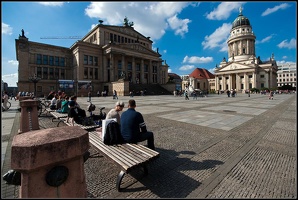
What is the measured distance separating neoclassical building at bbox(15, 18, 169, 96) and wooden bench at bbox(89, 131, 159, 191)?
35721mm

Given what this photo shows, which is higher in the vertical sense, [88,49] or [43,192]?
[88,49]

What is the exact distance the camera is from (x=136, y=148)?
3635 millimetres

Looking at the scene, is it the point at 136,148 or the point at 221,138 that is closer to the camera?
the point at 136,148

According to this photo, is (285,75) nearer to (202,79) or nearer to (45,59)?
(202,79)

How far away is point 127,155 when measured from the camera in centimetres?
331

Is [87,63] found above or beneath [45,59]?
beneath

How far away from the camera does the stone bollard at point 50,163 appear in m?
1.83

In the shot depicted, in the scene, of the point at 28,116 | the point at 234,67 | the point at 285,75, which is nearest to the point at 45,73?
the point at 28,116

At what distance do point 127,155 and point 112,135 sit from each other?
80cm

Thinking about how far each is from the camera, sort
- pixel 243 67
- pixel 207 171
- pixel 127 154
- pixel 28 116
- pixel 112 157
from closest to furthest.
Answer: pixel 112 157 → pixel 127 154 → pixel 207 171 → pixel 28 116 → pixel 243 67

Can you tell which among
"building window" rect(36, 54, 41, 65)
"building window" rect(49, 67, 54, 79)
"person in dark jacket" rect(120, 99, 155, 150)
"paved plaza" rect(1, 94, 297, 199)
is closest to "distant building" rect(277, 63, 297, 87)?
"building window" rect(49, 67, 54, 79)

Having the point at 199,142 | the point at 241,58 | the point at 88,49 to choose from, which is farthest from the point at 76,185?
the point at 241,58

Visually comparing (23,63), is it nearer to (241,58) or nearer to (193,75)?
(193,75)

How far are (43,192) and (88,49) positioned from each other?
50.5m
